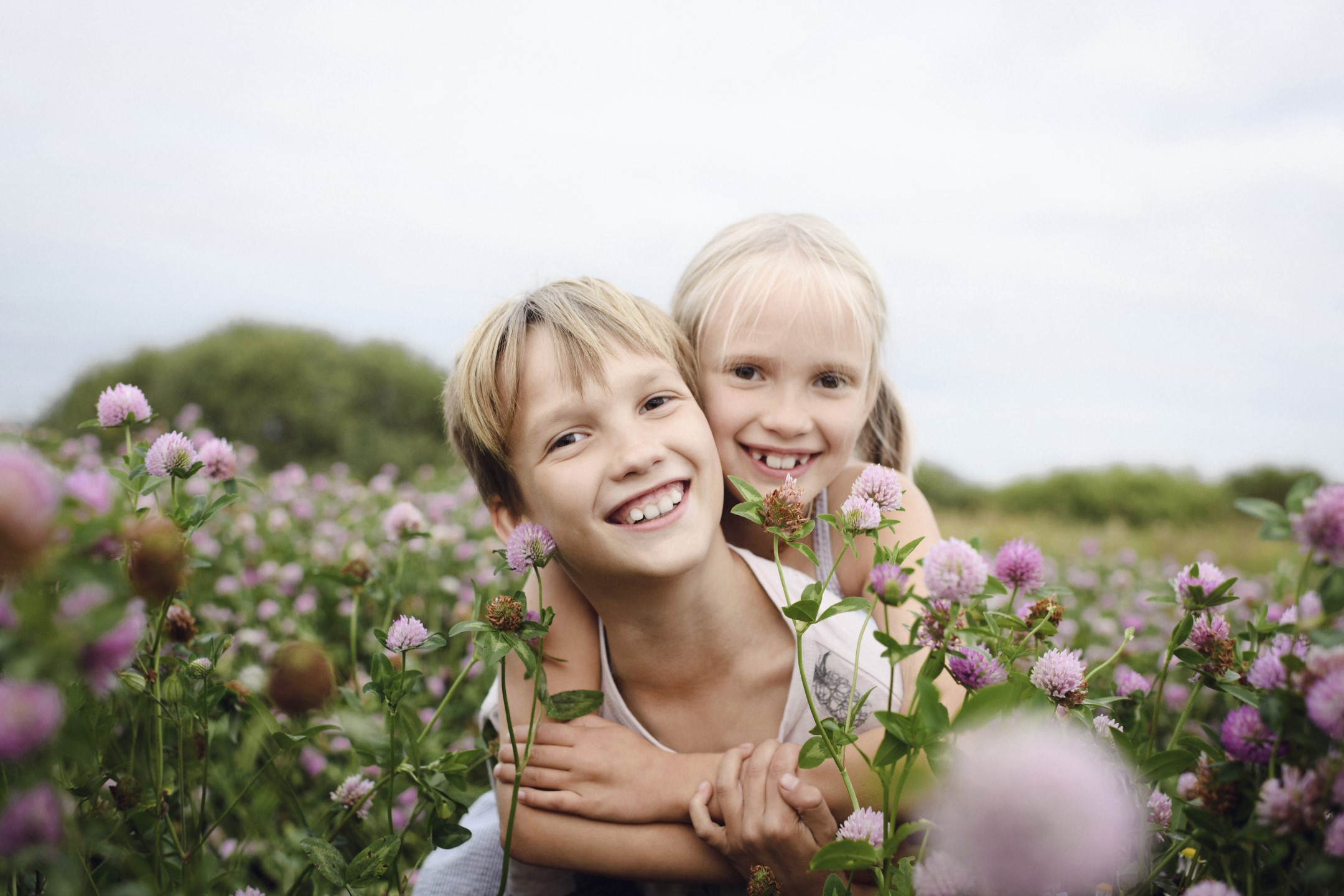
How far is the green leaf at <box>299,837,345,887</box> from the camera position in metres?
1.20

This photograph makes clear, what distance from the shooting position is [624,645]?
71.1 inches

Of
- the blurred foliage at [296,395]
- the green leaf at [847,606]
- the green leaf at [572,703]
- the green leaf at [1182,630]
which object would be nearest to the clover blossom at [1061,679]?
the green leaf at [1182,630]

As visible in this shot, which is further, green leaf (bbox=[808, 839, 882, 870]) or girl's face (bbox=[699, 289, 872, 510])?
girl's face (bbox=[699, 289, 872, 510])

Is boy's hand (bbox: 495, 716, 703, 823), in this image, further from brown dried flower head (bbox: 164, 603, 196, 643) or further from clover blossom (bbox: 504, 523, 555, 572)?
brown dried flower head (bbox: 164, 603, 196, 643)

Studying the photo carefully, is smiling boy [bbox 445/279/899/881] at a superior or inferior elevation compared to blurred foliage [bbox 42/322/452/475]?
superior

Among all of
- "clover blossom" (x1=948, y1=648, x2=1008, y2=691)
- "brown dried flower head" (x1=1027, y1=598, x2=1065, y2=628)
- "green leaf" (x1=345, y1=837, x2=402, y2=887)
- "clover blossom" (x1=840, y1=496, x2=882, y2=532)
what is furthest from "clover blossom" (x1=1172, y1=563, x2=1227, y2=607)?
"green leaf" (x1=345, y1=837, x2=402, y2=887)

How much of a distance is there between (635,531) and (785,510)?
0.47 m

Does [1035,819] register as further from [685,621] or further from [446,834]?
[685,621]

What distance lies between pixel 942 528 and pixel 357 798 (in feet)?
20.6

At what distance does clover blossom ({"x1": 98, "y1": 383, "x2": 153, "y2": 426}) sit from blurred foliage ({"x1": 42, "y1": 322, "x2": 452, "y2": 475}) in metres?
7.41

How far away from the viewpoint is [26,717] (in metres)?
0.56

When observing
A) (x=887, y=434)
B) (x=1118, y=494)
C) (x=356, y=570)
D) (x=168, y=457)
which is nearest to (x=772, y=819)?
(x=356, y=570)

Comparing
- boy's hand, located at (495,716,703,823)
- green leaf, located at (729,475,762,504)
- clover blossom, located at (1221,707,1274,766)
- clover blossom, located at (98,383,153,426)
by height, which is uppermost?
clover blossom, located at (98,383,153,426)

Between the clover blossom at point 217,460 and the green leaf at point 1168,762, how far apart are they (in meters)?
1.51
